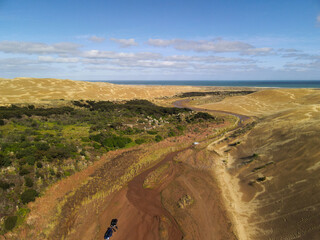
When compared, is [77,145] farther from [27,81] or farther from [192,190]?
[27,81]

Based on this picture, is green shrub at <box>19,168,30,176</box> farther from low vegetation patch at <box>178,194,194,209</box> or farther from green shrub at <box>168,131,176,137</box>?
green shrub at <box>168,131,176,137</box>

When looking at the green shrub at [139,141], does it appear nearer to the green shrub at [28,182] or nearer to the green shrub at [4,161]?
the green shrub at [28,182]

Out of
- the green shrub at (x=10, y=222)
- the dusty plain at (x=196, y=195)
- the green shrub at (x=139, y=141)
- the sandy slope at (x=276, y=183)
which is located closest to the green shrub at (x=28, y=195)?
the dusty plain at (x=196, y=195)

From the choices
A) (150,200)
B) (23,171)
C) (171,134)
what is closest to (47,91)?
(171,134)

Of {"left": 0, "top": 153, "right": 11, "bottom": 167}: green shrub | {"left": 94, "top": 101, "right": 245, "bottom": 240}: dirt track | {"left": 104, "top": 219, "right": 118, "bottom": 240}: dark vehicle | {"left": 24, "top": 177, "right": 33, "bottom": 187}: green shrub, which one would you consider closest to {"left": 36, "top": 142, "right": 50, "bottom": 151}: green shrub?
{"left": 0, "top": 153, "right": 11, "bottom": 167}: green shrub

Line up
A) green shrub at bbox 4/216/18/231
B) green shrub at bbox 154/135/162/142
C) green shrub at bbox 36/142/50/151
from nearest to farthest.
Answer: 1. green shrub at bbox 4/216/18/231
2. green shrub at bbox 36/142/50/151
3. green shrub at bbox 154/135/162/142

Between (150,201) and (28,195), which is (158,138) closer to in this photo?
Answer: (150,201)
